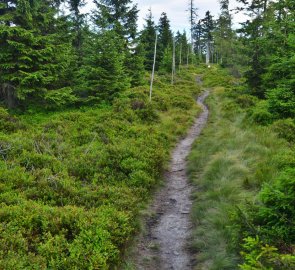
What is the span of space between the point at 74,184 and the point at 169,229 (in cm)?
338

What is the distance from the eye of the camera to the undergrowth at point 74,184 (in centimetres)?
618

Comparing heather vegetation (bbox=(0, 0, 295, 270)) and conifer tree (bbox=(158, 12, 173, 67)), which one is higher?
conifer tree (bbox=(158, 12, 173, 67))

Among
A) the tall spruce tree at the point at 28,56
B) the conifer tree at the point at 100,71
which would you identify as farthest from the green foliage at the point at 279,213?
the conifer tree at the point at 100,71

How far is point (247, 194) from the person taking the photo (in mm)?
8297

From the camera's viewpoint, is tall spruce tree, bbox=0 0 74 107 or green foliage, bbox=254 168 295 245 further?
tall spruce tree, bbox=0 0 74 107

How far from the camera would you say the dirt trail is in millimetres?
6859

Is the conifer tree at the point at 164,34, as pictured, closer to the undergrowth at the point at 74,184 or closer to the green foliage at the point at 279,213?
the undergrowth at the point at 74,184

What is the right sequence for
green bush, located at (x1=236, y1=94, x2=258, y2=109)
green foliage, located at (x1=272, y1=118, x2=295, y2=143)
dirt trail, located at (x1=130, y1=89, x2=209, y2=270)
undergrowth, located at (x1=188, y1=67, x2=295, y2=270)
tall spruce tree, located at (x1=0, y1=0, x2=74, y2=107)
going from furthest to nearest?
green bush, located at (x1=236, y1=94, x2=258, y2=109)
tall spruce tree, located at (x1=0, y1=0, x2=74, y2=107)
green foliage, located at (x1=272, y1=118, x2=295, y2=143)
dirt trail, located at (x1=130, y1=89, x2=209, y2=270)
undergrowth, located at (x1=188, y1=67, x2=295, y2=270)

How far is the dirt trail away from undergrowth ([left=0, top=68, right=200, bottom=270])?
48 cm

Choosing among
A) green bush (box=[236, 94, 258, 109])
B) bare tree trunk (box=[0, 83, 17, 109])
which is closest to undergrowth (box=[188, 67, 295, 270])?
green bush (box=[236, 94, 258, 109])

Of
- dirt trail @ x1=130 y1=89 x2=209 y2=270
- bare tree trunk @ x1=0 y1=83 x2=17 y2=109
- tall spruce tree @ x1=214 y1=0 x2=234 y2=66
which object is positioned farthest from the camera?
tall spruce tree @ x1=214 y1=0 x2=234 y2=66

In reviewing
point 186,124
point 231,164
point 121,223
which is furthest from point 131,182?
point 186,124

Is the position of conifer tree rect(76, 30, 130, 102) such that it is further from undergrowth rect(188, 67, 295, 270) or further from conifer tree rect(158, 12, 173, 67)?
conifer tree rect(158, 12, 173, 67)

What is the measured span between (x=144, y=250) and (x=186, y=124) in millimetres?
14484
